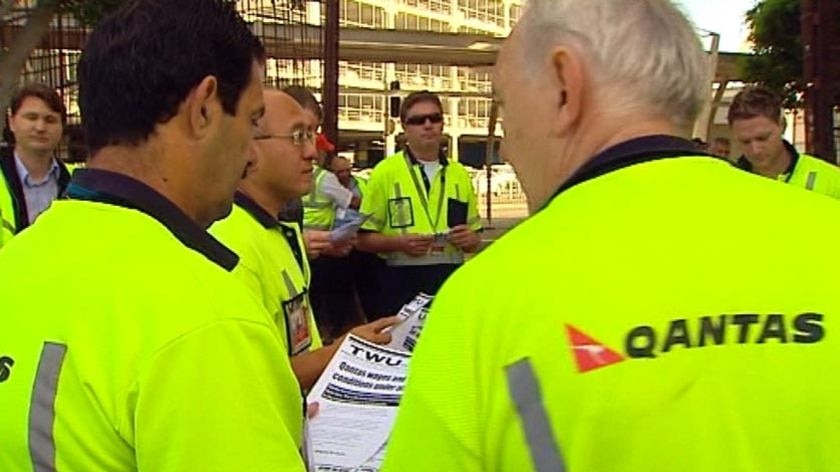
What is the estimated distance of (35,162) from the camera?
19.3ft

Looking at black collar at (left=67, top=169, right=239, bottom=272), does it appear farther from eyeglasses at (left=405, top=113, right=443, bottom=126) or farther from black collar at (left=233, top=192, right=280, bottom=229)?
eyeglasses at (left=405, top=113, right=443, bottom=126)

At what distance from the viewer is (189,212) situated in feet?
5.83

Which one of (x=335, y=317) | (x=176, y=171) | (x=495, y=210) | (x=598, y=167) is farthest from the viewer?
(x=495, y=210)

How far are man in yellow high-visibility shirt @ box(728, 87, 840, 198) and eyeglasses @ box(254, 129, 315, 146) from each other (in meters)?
2.85

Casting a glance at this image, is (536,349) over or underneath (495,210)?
over

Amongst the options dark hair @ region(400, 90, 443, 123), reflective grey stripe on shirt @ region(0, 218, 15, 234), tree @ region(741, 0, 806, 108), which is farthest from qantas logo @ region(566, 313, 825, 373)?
tree @ region(741, 0, 806, 108)

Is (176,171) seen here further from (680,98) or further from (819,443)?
(819,443)

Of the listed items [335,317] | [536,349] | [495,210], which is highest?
[536,349]

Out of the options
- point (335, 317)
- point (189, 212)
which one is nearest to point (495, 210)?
point (335, 317)

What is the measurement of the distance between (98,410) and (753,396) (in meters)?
0.80

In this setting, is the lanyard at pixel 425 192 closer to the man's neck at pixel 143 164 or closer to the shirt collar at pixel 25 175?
the shirt collar at pixel 25 175

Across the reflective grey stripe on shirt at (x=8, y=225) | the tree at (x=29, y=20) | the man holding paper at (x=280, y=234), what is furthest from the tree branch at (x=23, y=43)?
the man holding paper at (x=280, y=234)

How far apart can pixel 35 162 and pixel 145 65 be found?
14.8 feet

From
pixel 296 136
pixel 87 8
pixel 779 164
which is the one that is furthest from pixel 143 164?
pixel 779 164
